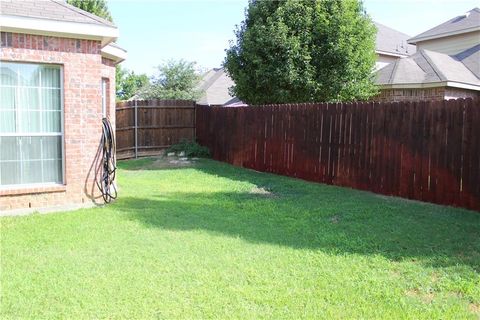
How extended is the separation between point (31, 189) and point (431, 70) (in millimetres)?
13954

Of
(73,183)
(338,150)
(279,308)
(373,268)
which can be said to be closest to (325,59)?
(338,150)

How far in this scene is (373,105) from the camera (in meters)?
9.41

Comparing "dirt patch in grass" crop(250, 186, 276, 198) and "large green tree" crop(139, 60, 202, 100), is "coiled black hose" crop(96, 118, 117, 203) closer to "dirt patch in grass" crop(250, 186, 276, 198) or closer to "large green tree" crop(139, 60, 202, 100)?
"dirt patch in grass" crop(250, 186, 276, 198)

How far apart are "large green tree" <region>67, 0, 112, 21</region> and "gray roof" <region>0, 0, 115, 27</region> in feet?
67.1

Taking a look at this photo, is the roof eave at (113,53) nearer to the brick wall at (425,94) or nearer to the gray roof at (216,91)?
the brick wall at (425,94)

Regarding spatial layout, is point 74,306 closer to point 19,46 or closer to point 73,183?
point 73,183

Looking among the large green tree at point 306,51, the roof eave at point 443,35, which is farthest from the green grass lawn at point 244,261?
the roof eave at point 443,35

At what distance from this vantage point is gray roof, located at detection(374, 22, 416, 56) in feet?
80.1

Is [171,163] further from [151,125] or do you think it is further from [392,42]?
[392,42]

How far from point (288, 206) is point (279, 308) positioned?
4229 millimetres

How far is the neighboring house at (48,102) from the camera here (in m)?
6.66

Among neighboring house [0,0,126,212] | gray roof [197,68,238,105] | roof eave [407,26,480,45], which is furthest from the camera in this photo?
gray roof [197,68,238,105]

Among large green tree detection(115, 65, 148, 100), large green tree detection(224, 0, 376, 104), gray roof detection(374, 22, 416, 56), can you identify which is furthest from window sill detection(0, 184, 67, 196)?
large green tree detection(115, 65, 148, 100)

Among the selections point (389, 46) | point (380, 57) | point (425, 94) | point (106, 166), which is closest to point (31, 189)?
point (106, 166)
